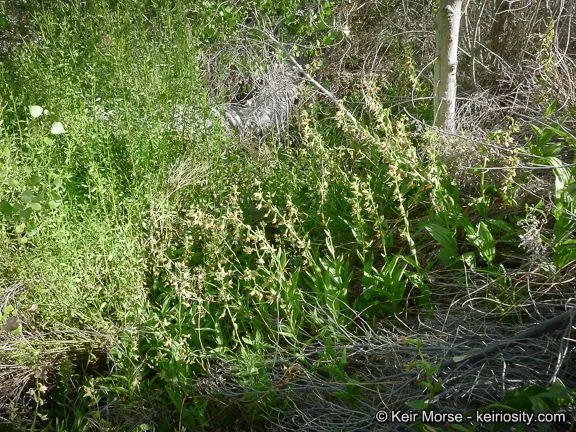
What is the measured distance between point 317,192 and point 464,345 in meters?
1.33

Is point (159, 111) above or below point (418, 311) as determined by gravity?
above

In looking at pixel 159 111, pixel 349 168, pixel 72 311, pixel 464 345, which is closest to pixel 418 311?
pixel 464 345

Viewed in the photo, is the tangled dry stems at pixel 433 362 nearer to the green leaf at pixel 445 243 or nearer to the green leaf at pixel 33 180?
the green leaf at pixel 445 243

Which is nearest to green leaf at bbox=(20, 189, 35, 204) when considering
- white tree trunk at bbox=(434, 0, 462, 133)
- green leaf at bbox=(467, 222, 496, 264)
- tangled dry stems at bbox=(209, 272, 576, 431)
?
tangled dry stems at bbox=(209, 272, 576, 431)

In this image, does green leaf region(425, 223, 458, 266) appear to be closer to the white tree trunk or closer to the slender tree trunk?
the white tree trunk

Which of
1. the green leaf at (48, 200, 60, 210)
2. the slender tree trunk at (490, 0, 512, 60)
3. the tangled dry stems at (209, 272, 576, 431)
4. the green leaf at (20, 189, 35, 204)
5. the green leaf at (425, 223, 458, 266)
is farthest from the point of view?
the slender tree trunk at (490, 0, 512, 60)

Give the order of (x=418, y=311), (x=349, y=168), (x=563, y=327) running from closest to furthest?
(x=563, y=327), (x=418, y=311), (x=349, y=168)

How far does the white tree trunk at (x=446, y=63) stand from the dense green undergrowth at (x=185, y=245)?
0.56 meters

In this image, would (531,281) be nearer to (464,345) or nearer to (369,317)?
(464,345)

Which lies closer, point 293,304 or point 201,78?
point 293,304

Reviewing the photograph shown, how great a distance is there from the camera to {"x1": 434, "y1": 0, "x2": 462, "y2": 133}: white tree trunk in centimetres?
418

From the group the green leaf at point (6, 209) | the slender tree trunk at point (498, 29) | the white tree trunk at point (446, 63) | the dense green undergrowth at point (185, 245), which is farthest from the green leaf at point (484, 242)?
the slender tree trunk at point (498, 29)

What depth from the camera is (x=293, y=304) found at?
3.34 m

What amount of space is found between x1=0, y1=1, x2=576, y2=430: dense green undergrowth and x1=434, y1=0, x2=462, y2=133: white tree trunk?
1.84ft
